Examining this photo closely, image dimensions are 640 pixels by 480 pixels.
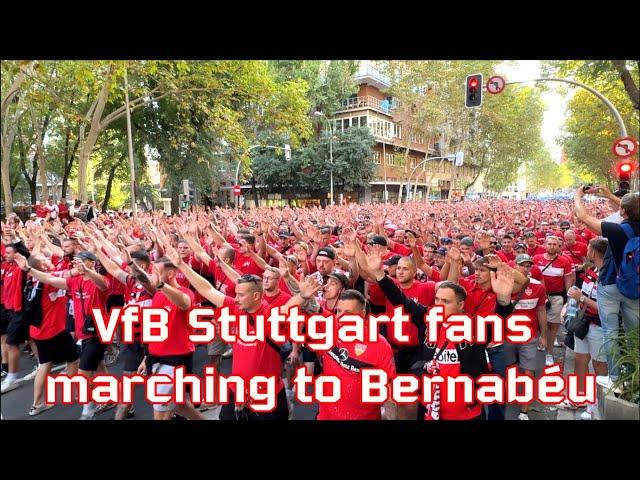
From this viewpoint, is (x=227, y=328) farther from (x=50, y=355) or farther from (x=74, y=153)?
(x=74, y=153)

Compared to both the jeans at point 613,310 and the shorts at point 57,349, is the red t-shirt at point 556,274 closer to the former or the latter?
the jeans at point 613,310

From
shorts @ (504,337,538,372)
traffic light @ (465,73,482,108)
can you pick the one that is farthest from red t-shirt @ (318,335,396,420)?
traffic light @ (465,73,482,108)

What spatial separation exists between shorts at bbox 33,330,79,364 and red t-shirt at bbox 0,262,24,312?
0.59 meters

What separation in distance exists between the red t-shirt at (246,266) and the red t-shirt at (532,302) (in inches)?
126

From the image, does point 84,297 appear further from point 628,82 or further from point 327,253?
point 628,82

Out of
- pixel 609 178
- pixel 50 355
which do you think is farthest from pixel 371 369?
pixel 609 178

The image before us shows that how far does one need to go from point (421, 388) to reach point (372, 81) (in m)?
23.5

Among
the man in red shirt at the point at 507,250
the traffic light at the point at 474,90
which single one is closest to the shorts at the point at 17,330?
the man in red shirt at the point at 507,250

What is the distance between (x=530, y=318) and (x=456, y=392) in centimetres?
205

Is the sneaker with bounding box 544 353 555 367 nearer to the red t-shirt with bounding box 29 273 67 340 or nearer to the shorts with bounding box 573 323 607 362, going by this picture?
the shorts with bounding box 573 323 607 362

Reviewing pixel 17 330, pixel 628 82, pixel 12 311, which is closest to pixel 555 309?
pixel 17 330

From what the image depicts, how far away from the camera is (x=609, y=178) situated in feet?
95.2

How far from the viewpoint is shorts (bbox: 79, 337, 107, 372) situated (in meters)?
4.61
